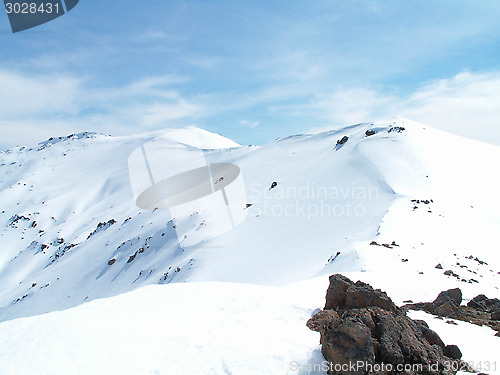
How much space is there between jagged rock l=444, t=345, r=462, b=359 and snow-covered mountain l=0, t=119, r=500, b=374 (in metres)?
3.36

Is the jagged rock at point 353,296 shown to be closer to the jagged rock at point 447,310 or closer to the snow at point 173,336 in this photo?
the snow at point 173,336

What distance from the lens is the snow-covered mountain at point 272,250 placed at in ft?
32.2

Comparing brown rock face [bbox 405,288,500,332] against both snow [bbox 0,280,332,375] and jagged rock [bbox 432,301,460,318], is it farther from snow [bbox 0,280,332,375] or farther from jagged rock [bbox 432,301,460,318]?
snow [bbox 0,280,332,375]

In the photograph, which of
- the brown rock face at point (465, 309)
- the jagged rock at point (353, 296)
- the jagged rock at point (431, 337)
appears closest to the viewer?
the jagged rock at point (431, 337)

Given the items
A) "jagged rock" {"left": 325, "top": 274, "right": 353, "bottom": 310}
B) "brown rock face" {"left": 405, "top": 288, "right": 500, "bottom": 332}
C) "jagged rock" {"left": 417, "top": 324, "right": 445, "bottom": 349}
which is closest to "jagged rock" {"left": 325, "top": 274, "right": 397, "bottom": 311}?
"jagged rock" {"left": 325, "top": 274, "right": 353, "bottom": 310}

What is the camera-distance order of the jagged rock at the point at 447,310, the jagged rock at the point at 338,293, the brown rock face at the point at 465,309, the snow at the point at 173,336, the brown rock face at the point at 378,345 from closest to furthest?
the brown rock face at the point at 378,345
the snow at the point at 173,336
the jagged rock at the point at 338,293
the brown rock face at the point at 465,309
the jagged rock at the point at 447,310

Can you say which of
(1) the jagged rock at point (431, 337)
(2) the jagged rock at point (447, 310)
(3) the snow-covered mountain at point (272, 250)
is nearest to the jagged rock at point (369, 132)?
(3) the snow-covered mountain at point (272, 250)

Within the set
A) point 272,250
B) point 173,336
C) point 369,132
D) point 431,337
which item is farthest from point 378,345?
point 369,132

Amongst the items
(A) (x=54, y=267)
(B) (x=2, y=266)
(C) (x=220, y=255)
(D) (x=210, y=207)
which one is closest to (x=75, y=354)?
(C) (x=220, y=255)

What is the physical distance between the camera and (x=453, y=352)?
8.32 m

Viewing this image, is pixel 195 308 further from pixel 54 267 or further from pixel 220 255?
pixel 54 267

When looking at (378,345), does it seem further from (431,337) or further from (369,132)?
(369,132)

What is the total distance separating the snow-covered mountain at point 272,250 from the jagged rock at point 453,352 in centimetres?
336

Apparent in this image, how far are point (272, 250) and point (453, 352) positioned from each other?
26.1m
